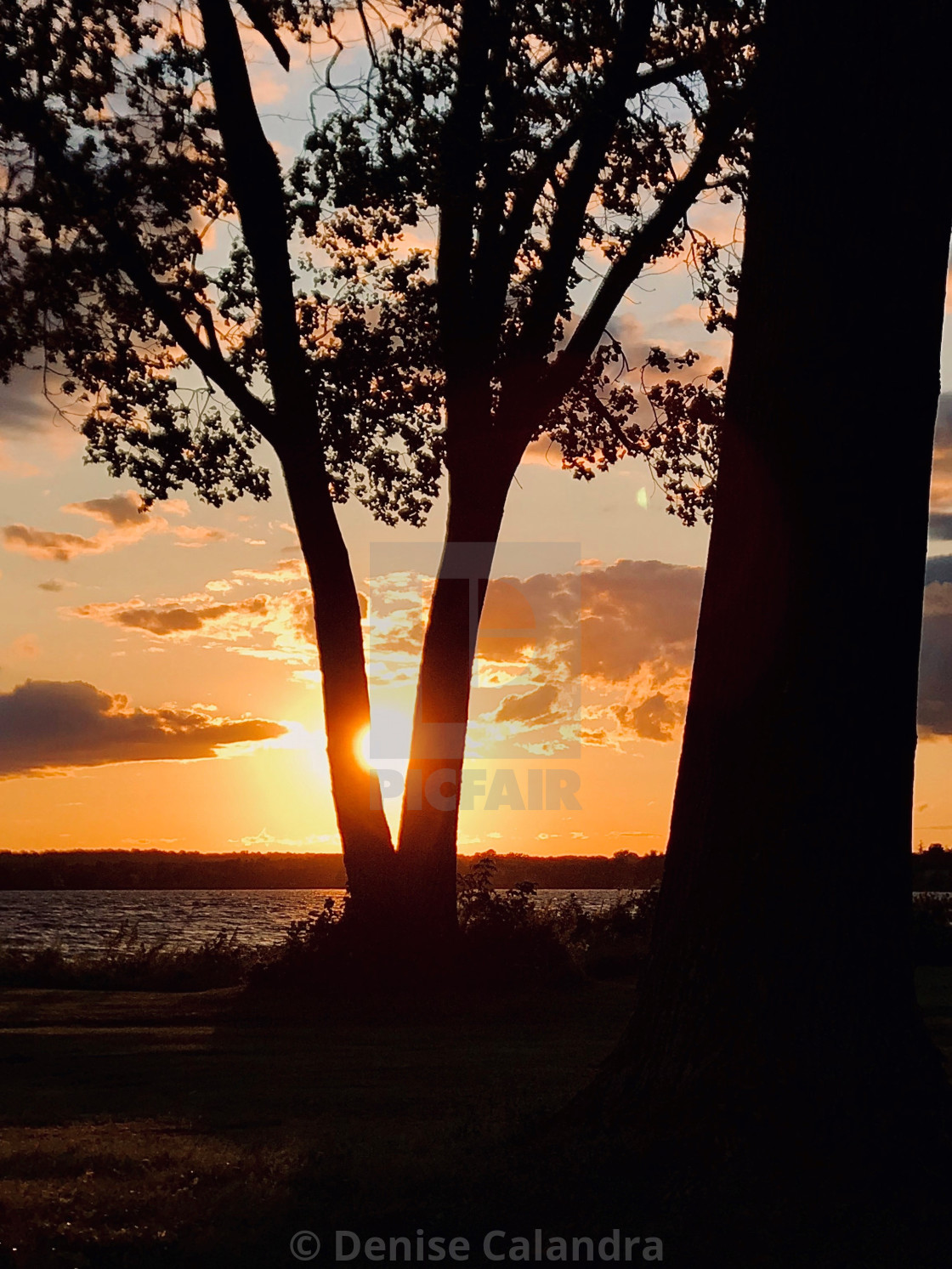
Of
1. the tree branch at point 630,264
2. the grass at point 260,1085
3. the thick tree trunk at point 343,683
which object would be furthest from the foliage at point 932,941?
the tree branch at point 630,264

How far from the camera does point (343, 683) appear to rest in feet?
47.6

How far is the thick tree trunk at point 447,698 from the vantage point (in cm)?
1470

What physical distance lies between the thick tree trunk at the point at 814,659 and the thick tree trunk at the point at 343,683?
842 cm

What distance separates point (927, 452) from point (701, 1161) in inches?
139

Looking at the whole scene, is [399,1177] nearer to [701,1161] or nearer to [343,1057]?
[701,1161]

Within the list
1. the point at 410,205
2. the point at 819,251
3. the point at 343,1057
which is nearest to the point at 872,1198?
the point at 819,251

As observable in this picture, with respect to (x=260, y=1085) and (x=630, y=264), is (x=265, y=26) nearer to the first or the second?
(x=630, y=264)

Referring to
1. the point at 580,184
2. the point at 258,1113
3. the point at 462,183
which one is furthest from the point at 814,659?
the point at 580,184

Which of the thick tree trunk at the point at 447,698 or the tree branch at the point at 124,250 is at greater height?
the tree branch at the point at 124,250

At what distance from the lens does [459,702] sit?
14922 mm

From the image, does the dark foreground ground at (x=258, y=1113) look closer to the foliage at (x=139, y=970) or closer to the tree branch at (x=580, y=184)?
the foliage at (x=139, y=970)

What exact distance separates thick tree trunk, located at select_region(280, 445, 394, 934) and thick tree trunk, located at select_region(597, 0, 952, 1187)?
331 inches
